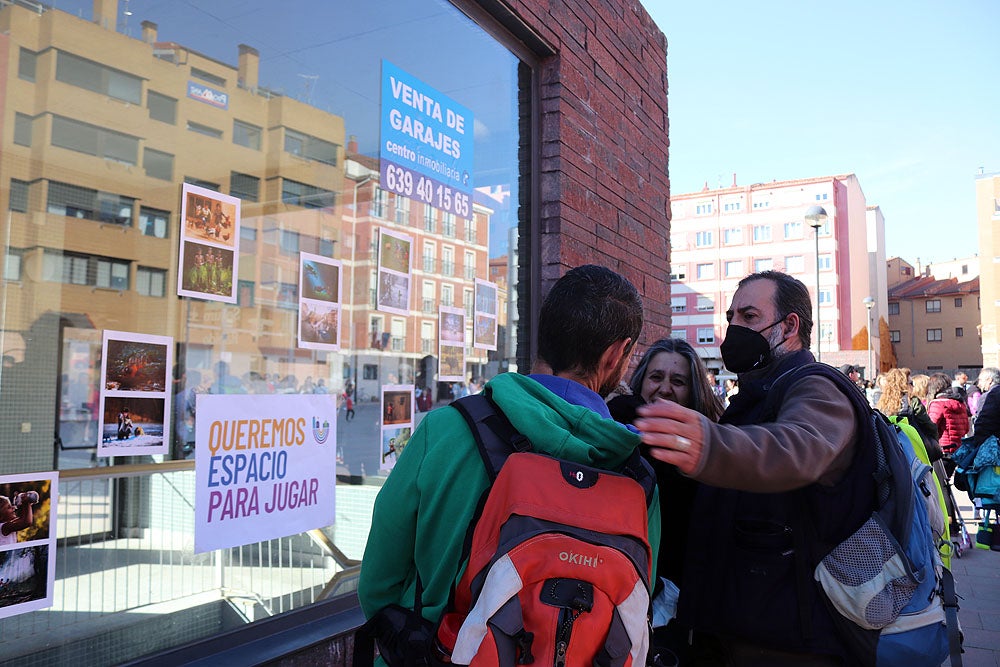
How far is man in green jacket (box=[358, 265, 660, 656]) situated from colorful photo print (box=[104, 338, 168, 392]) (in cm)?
139

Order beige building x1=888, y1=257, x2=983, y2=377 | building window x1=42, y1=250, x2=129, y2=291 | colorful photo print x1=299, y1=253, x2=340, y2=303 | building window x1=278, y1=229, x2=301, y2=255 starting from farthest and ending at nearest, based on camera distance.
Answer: beige building x1=888, y1=257, x2=983, y2=377, colorful photo print x1=299, y1=253, x2=340, y2=303, building window x1=278, y1=229, x2=301, y2=255, building window x1=42, y1=250, x2=129, y2=291

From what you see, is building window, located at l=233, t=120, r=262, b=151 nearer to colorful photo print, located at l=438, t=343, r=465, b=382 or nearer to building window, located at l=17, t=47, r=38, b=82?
building window, located at l=17, t=47, r=38, b=82

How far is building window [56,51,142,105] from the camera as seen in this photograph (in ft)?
8.80

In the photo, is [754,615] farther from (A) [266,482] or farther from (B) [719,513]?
(A) [266,482]

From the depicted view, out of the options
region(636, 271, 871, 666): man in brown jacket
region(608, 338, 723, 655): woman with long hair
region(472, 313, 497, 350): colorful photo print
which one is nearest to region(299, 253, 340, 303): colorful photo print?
region(472, 313, 497, 350): colorful photo print

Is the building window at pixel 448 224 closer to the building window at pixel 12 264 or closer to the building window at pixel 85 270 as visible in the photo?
the building window at pixel 85 270

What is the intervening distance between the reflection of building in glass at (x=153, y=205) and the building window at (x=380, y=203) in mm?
11

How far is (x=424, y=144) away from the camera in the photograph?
13.6 ft

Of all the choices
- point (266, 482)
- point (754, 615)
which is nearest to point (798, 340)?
point (754, 615)

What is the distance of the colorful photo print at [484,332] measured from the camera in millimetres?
4508

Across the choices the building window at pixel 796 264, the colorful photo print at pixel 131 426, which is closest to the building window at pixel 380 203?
the colorful photo print at pixel 131 426

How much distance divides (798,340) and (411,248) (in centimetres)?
225

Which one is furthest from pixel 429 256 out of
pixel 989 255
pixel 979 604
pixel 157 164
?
pixel 989 255

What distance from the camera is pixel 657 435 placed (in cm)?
148
